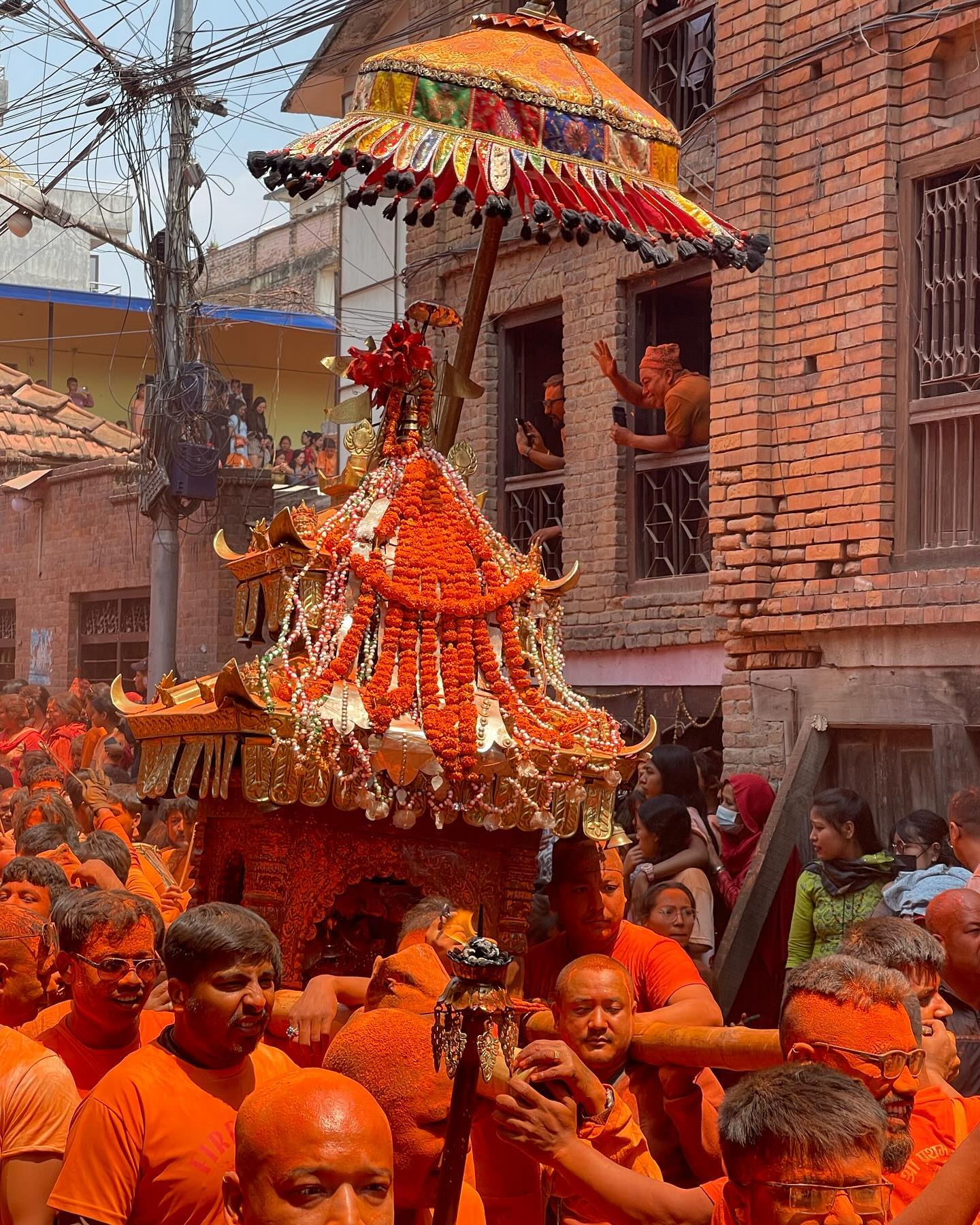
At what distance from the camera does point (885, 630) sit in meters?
8.12

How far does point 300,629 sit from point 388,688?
0.36m

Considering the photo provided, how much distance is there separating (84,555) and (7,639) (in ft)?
8.83

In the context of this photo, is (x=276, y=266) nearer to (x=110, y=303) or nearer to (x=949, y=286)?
(x=110, y=303)

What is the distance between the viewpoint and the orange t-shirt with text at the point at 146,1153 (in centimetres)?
319

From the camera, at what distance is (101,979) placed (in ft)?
13.0

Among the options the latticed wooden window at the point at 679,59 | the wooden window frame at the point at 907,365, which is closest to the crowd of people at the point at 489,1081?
the wooden window frame at the point at 907,365

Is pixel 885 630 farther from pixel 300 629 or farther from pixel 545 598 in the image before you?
pixel 300 629

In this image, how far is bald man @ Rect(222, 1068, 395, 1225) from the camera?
7.92 ft

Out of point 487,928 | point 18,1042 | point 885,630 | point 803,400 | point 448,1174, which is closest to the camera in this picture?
point 448,1174

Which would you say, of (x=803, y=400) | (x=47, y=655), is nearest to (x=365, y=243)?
(x=47, y=655)

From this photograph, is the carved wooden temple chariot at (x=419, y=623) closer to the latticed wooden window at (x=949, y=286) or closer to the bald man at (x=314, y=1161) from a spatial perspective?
the latticed wooden window at (x=949, y=286)

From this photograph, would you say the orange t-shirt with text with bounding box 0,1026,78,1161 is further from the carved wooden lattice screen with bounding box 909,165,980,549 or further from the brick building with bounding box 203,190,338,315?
the brick building with bounding box 203,190,338,315

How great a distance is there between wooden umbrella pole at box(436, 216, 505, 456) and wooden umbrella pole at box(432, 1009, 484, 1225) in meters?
3.68

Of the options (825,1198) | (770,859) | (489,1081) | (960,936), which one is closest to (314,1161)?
(489,1081)
